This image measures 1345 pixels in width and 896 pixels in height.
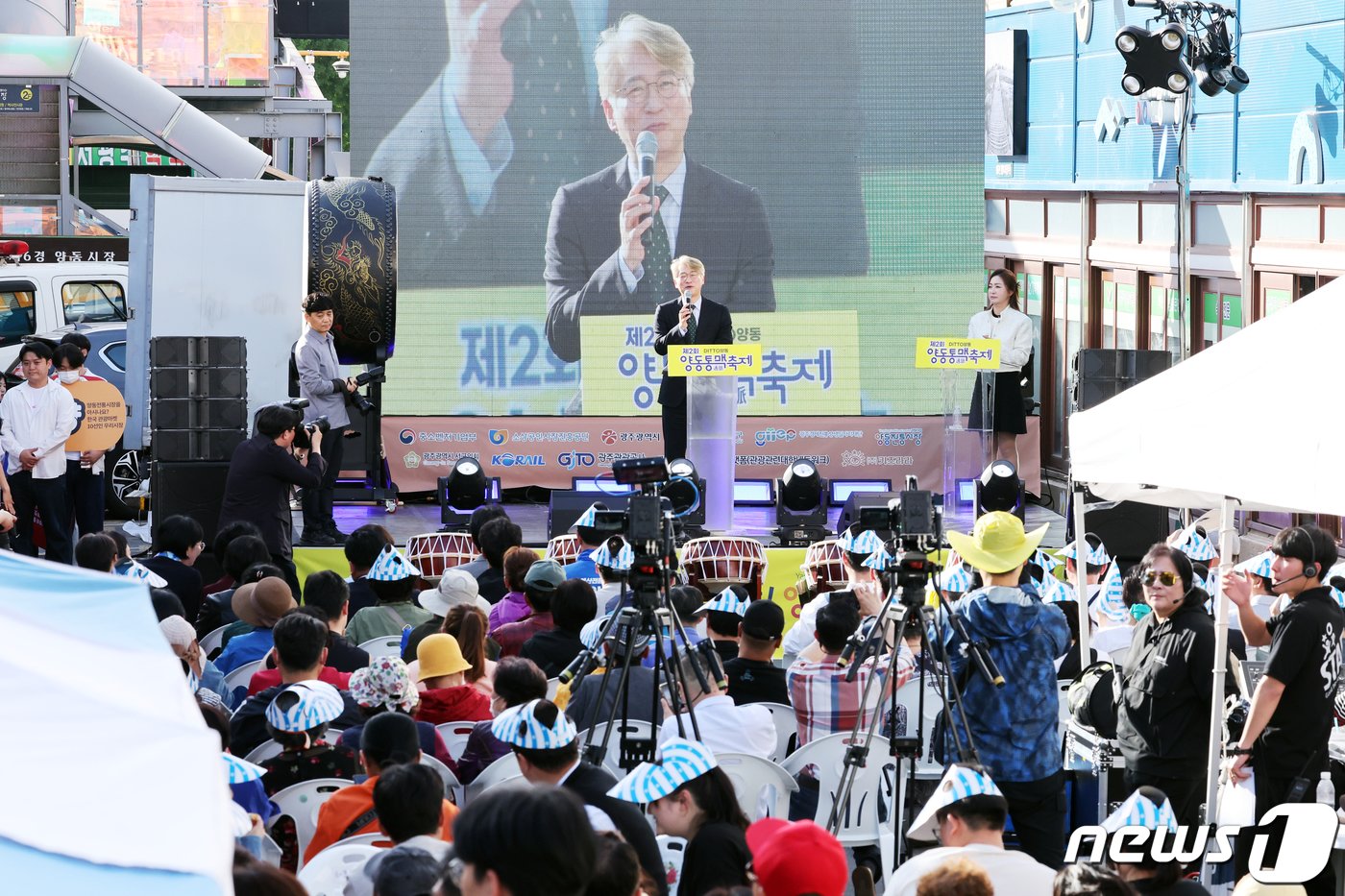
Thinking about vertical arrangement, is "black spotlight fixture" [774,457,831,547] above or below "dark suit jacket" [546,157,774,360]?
below

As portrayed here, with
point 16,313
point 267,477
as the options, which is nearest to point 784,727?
point 267,477

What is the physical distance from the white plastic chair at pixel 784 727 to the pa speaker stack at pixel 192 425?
17.5ft

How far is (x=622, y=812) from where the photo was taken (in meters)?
4.28

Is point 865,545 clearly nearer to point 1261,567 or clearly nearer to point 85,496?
point 1261,567

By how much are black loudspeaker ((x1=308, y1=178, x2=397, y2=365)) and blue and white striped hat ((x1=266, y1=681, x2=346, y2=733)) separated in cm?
698

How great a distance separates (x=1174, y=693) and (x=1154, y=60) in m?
7.86

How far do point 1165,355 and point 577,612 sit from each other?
6124 mm

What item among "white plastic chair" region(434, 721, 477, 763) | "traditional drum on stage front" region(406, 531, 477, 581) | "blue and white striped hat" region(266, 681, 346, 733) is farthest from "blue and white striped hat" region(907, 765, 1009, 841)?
"traditional drum on stage front" region(406, 531, 477, 581)

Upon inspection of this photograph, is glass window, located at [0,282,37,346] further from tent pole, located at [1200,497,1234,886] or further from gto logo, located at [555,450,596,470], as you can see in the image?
tent pole, located at [1200,497,1234,886]

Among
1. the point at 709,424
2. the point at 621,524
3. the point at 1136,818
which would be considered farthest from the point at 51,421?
the point at 1136,818

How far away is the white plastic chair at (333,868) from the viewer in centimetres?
413

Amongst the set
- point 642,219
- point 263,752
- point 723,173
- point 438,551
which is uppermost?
point 723,173

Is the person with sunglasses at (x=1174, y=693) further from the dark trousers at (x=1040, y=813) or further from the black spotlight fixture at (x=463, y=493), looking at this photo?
the black spotlight fixture at (x=463, y=493)

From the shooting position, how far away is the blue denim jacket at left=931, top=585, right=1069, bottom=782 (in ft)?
18.1
